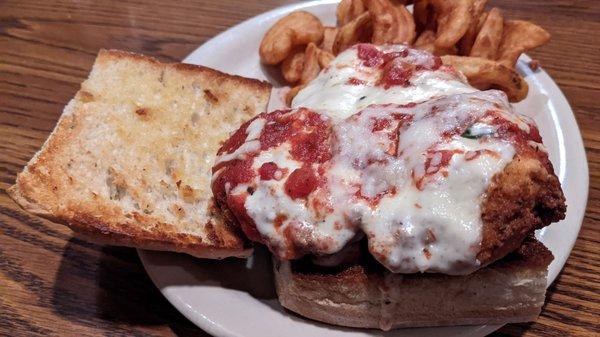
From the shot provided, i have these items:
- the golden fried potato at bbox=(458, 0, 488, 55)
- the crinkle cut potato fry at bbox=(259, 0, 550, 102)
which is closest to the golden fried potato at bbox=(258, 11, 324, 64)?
the crinkle cut potato fry at bbox=(259, 0, 550, 102)

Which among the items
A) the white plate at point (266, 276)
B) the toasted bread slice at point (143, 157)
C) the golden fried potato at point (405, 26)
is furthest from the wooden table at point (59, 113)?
the golden fried potato at point (405, 26)

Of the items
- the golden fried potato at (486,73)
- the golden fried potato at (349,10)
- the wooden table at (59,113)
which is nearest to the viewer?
the wooden table at (59,113)

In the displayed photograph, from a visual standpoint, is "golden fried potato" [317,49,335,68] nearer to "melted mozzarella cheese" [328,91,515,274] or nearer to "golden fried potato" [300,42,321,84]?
"golden fried potato" [300,42,321,84]

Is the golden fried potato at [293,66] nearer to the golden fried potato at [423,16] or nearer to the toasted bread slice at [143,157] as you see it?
the toasted bread slice at [143,157]

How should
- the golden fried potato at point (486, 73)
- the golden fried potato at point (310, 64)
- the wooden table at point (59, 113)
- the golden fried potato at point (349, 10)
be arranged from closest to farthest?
1. the wooden table at point (59, 113)
2. the golden fried potato at point (486, 73)
3. the golden fried potato at point (310, 64)
4. the golden fried potato at point (349, 10)

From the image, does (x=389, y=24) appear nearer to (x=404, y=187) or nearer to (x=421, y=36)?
(x=421, y=36)

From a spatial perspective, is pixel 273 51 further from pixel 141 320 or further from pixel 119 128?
pixel 141 320

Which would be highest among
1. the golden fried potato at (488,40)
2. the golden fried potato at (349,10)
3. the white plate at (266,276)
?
the golden fried potato at (349,10)

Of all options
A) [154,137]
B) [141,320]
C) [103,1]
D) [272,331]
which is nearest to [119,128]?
[154,137]
